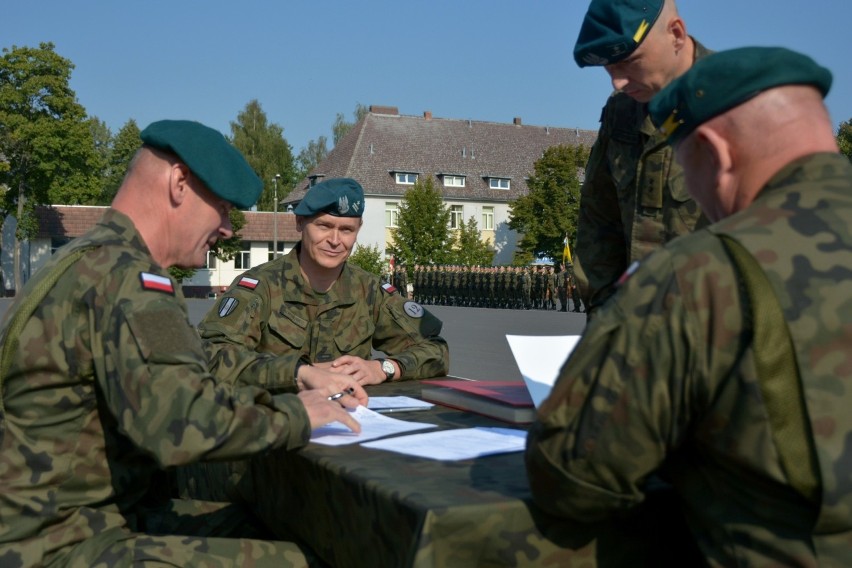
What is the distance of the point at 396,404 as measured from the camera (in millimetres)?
3127

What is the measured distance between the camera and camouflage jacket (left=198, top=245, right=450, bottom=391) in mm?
4031

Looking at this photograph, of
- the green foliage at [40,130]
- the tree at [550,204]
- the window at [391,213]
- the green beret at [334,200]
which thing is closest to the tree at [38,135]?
the green foliage at [40,130]

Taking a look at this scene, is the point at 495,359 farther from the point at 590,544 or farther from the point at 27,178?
the point at 27,178

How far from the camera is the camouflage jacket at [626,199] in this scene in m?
3.27

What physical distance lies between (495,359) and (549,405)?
35.4 ft

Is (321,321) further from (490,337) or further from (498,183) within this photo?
(498,183)

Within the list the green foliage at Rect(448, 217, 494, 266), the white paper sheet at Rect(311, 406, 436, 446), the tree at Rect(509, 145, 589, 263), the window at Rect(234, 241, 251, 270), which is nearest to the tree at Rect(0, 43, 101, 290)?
the window at Rect(234, 241, 251, 270)

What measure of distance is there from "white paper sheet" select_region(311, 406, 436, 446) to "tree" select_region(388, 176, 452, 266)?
53.5 metres

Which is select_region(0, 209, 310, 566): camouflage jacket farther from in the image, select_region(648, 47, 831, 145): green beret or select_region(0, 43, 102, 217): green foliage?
select_region(0, 43, 102, 217): green foliage

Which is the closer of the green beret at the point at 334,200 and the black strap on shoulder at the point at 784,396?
the black strap on shoulder at the point at 784,396

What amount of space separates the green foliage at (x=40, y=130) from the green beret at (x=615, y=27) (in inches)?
1892

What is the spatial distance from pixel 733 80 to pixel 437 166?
6121 cm

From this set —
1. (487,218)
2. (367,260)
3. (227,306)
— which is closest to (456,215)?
(487,218)

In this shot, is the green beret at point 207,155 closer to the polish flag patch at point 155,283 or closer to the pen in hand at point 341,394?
the polish flag patch at point 155,283
